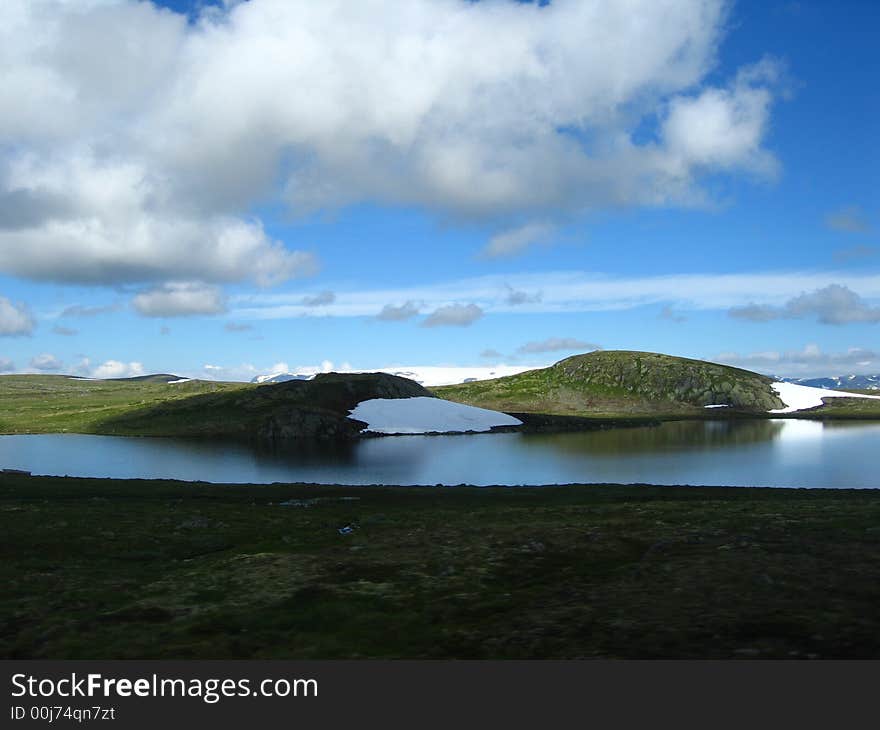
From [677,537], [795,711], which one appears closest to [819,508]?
[677,537]

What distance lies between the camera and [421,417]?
176 m

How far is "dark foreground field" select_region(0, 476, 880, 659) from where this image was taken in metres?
13.4

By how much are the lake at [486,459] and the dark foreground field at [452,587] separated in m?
47.2

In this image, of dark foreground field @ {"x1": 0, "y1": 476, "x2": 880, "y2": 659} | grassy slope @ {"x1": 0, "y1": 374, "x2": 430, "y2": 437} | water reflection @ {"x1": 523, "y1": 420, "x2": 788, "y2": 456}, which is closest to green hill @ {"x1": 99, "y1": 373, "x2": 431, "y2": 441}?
grassy slope @ {"x1": 0, "y1": 374, "x2": 430, "y2": 437}

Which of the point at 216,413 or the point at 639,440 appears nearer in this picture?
the point at 639,440

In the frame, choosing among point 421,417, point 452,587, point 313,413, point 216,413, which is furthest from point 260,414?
point 452,587

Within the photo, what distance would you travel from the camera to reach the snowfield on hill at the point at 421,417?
168m

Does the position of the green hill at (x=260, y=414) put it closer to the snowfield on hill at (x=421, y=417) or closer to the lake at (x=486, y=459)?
the snowfield on hill at (x=421, y=417)

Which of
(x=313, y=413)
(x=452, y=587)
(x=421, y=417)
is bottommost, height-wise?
(x=452, y=587)

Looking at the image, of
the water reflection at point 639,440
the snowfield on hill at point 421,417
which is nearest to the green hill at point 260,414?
the snowfield on hill at point 421,417

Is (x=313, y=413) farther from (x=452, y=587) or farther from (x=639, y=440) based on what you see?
(x=452, y=587)

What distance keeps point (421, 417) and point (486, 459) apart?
238ft

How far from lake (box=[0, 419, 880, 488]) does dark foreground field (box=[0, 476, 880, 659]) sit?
155ft

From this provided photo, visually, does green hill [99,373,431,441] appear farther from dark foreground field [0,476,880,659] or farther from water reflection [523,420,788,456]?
dark foreground field [0,476,880,659]
